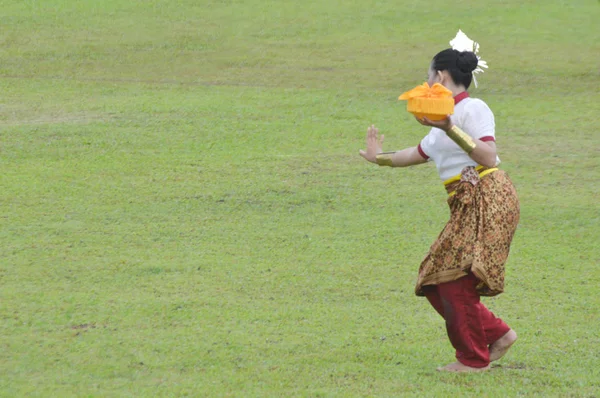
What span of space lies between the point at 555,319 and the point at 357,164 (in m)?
3.77

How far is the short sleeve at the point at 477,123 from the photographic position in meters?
4.42

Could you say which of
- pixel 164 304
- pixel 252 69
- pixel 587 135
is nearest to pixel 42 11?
pixel 252 69

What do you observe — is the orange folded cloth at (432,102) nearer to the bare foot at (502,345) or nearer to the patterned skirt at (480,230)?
the patterned skirt at (480,230)

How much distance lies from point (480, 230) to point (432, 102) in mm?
650

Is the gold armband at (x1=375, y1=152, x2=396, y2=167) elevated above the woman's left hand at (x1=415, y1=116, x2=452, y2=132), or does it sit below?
below

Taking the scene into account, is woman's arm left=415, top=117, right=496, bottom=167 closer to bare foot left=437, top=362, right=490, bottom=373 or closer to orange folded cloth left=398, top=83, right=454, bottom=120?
orange folded cloth left=398, top=83, right=454, bottom=120

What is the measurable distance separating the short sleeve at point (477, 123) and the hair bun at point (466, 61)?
0.19 meters

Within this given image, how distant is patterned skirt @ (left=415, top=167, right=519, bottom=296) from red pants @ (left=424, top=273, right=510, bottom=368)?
0.05 meters

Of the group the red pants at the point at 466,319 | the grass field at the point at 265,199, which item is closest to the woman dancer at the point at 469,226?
the red pants at the point at 466,319

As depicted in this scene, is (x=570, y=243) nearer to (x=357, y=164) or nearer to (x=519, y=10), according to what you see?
(x=357, y=164)

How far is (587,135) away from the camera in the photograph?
389 inches

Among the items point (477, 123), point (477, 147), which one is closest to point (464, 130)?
point (477, 123)

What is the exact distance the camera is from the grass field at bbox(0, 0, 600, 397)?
481cm

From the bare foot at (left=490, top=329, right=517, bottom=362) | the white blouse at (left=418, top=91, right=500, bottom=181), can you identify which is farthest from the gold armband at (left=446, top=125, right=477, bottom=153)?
the bare foot at (left=490, top=329, right=517, bottom=362)
